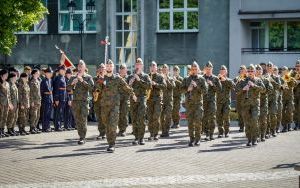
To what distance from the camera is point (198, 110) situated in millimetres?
19266

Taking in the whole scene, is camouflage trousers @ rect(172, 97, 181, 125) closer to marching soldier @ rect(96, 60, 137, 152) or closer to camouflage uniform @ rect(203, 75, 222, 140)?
camouflage uniform @ rect(203, 75, 222, 140)

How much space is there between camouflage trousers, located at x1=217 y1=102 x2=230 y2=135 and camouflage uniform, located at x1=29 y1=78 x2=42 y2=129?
6109 millimetres

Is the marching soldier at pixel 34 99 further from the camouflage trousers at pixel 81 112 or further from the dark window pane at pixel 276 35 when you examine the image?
the dark window pane at pixel 276 35

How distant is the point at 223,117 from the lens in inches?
866

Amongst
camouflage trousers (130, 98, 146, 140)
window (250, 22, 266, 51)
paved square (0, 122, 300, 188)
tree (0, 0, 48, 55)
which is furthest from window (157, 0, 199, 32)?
camouflage trousers (130, 98, 146, 140)

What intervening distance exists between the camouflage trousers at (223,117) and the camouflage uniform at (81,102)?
4479mm

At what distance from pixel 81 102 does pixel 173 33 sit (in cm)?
2095

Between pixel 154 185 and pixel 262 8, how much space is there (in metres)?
27.3

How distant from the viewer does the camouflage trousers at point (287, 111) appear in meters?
24.8

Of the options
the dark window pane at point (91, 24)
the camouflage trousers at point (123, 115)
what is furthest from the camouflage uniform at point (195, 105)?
the dark window pane at point (91, 24)

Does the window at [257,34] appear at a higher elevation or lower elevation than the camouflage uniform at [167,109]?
higher

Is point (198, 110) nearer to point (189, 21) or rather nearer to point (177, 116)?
point (177, 116)

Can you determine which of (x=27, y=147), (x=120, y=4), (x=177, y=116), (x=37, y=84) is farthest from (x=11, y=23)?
(x=120, y=4)

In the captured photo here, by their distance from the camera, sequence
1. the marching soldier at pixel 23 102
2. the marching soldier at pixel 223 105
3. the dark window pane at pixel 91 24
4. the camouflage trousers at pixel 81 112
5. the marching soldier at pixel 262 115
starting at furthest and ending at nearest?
the dark window pane at pixel 91 24
the marching soldier at pixel 23 102
the marching soldier at pixel 223 105
the marching soldier at pixel 262 115
the camouflage trousers at pixel 81 112
